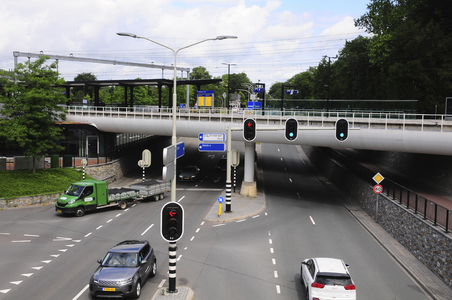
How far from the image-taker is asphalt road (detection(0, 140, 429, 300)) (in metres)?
16.2

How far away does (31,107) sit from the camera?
36.3 m

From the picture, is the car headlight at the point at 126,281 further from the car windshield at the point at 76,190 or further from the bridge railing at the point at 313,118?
the bridge railing at the point at 313,118

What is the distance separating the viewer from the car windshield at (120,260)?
1528cm

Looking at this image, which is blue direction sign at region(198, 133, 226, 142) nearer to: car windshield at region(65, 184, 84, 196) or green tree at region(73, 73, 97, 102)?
car windshield at region(65, 184, 84, 196)

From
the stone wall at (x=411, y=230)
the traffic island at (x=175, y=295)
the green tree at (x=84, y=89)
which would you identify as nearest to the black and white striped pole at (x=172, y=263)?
the traffic island at (x=175, y=295)

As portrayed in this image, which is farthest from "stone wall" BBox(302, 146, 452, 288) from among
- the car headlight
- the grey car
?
the car headlight

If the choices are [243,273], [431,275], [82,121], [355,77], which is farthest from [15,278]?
[355,77]

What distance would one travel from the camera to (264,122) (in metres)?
38.5

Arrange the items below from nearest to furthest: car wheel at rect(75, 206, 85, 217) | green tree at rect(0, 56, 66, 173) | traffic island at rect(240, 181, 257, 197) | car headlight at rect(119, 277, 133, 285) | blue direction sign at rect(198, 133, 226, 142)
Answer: car headlight at rect(119, 277, 133, 285), blue direction sign at rect(198, 133, 226, 142), car wheel at rect(75, 206, 85, 217), green tree at rect(0, 56, 66, 173), traffic island at rect(240, 181, 257, 197)

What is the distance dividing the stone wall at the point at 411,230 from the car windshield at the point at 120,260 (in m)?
14.0

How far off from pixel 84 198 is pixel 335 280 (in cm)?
2055

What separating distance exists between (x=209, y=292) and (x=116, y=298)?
3.65m

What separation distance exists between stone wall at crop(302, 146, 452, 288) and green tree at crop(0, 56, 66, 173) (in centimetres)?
2986

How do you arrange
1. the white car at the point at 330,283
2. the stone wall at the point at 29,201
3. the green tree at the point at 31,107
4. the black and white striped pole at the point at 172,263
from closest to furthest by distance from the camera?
the white car at the point at 330,283 < the black and white striped pole at the point at 172,263 < the stone wall at the point at 29,201 < the green tree at the point at 31,107
